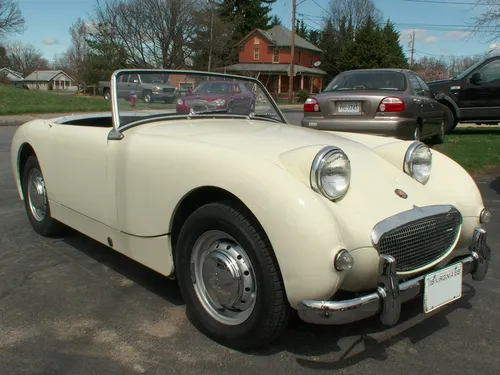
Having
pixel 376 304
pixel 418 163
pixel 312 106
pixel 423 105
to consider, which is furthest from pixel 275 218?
pixel 423 105

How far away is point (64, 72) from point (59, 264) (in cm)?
11081

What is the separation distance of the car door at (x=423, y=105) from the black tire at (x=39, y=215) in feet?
19.1

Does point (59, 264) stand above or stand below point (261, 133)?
below

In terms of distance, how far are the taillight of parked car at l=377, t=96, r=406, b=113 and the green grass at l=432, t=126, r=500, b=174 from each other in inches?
54.6

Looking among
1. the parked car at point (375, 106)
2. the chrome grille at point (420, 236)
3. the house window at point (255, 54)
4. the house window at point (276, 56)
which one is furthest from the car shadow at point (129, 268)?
the house window at point (276, 56)

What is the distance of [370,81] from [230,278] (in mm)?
6441

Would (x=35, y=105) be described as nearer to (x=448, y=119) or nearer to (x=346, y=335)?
(x=448, y=119)

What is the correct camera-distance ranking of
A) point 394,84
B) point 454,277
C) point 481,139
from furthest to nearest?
point 481,139 → point 394,84 → point 454,277

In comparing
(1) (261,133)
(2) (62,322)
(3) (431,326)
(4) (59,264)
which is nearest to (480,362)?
(3) (431,326)

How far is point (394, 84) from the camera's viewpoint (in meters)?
8.05

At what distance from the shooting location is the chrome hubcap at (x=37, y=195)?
434 centimetres

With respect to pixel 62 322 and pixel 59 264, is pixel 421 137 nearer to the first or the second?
pixel 59 264

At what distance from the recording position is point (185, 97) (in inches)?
150

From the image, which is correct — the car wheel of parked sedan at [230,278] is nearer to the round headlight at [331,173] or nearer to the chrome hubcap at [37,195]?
the round headlight at [331,173]
